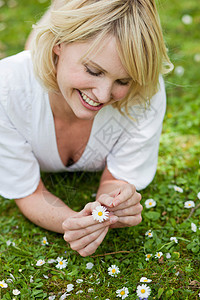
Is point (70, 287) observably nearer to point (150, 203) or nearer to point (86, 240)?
point (86, 240)

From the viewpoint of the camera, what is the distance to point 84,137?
2.14 m

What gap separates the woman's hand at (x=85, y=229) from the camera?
166cm

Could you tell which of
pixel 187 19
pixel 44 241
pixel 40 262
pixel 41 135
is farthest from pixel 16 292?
pixel 187 19

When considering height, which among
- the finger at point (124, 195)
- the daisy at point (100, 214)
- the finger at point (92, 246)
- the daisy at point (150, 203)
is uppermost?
the daisy at point (100, 214)

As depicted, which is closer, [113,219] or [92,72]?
[92,72]

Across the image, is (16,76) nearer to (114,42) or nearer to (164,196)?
(114,42)

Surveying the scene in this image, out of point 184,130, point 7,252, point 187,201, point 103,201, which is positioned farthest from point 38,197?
point 184,130

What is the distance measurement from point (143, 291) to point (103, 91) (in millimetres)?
818

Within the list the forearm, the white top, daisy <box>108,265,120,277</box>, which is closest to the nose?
the white top

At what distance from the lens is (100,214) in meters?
1.65

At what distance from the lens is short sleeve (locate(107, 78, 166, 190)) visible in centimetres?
206

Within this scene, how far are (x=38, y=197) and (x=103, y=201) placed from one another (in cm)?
46

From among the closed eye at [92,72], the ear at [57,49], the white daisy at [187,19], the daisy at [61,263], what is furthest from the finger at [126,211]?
the white daisy at [187,19]

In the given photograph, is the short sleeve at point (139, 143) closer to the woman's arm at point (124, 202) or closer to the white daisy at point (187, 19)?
the woman's arm at point (124, 202)
